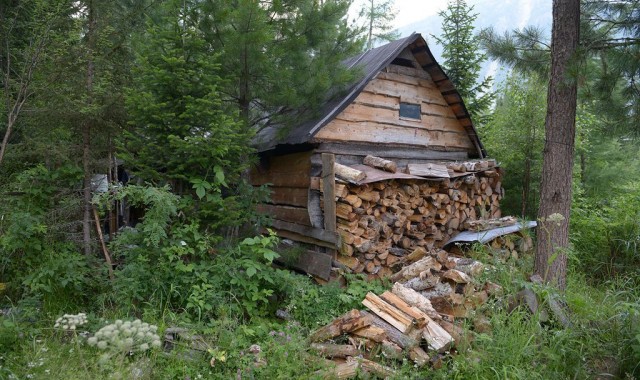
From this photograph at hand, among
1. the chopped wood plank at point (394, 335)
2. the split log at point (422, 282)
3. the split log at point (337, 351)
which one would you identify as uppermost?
the split log at point (422, 282)

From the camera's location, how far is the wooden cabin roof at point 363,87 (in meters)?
6.82

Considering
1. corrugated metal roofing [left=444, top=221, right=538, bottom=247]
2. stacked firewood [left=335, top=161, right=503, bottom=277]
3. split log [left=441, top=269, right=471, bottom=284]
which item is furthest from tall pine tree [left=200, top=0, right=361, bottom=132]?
corrugated metal roofing [left=444, top=221, right=538, bottom=247]

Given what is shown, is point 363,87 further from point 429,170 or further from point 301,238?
point 301,238

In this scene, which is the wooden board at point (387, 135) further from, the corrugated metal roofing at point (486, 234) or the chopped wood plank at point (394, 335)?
the chopped wood plank at point (394, 335)

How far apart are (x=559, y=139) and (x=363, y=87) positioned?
299 cm

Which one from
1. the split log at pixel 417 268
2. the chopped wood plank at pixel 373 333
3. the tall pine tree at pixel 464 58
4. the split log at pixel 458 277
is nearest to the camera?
the chopped wood plank at pixel 373 333

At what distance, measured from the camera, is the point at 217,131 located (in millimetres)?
5438

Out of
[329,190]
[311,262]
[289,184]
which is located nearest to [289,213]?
[289,184]

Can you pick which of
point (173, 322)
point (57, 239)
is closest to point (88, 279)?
point (57, 239)

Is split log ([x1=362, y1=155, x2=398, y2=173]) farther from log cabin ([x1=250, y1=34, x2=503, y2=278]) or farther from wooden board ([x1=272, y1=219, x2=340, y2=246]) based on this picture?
wooden board ([x1=272, y1=219, x2=340, y2=246])

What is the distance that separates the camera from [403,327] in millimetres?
4578

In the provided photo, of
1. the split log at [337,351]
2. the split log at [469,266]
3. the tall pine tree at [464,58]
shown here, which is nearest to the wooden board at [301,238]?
the split log at [469,266]

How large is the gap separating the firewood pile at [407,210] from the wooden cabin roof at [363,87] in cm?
90

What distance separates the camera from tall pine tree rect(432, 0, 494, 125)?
37.4 feet
